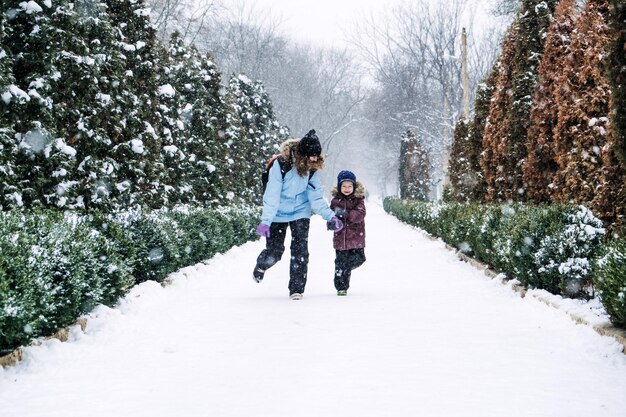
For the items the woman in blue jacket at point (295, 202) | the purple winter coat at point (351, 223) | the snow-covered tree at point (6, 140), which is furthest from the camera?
the snow-covered tree at point (6, 140)

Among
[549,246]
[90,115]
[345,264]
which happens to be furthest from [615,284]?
[90,115]

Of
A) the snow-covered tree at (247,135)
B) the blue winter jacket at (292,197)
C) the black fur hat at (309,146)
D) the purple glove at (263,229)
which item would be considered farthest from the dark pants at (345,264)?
the snow-covered tree at (247,135)

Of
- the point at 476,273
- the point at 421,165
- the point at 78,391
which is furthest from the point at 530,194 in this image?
the point at 421,165

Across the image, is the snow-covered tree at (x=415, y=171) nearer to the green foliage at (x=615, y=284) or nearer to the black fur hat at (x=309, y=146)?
the black fur hat at (x=309, y=146)

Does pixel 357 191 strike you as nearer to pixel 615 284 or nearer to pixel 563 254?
pixel 563 254

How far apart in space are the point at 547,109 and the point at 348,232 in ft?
16.9

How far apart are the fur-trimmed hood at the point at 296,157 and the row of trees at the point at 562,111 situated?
10.4 ft

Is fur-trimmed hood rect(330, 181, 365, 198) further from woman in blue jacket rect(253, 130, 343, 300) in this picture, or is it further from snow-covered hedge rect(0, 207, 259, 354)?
snow-covered hedge rect(0, 207, 259, 354)

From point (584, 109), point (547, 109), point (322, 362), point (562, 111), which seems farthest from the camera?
point (547, 109)

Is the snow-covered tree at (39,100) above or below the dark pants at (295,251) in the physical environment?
above

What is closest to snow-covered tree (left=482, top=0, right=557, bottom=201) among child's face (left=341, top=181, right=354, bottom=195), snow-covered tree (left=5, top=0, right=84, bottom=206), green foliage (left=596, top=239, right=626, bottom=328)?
child's face (left=341, top=181, right=354, bottom=195)

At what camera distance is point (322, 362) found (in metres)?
4.41

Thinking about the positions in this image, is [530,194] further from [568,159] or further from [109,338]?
[109,338]

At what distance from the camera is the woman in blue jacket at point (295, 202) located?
740 centimetres
